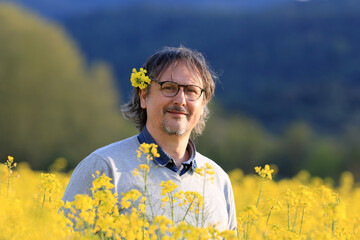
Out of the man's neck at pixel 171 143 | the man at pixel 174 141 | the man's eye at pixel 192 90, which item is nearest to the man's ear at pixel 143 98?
the man at pixel 174 141

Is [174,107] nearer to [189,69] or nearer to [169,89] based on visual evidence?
[169,89]

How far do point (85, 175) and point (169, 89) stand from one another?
2.74ft

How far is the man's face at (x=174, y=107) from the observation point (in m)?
3.75

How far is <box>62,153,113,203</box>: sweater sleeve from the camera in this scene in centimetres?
334

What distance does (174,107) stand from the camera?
375cm

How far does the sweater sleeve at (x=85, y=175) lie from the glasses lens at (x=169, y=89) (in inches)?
25.9

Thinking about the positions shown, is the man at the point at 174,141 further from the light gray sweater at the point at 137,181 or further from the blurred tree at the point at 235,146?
the blurred tree at the point at 235,146

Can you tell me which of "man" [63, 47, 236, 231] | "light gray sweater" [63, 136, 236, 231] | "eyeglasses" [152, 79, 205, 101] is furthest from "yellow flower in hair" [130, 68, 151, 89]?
"light gray sweater" [63, 136, 236, 231]

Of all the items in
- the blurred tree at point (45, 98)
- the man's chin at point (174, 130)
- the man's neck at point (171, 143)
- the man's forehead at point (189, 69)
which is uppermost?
the man's forehead at point (189, 69)

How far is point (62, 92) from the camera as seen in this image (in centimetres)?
2409

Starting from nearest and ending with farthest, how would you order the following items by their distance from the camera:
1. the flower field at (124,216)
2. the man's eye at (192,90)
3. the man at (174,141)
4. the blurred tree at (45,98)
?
1. the flower field at (124,216)
2. the man at (174,141)
3. the man's eye at (192,90)
4. the blurred tree at (45,98)

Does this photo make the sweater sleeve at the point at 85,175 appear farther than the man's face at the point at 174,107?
No

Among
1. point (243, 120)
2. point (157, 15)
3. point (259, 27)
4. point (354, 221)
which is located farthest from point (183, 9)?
point (354, 221)

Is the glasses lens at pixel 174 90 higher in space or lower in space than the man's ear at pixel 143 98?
higher
